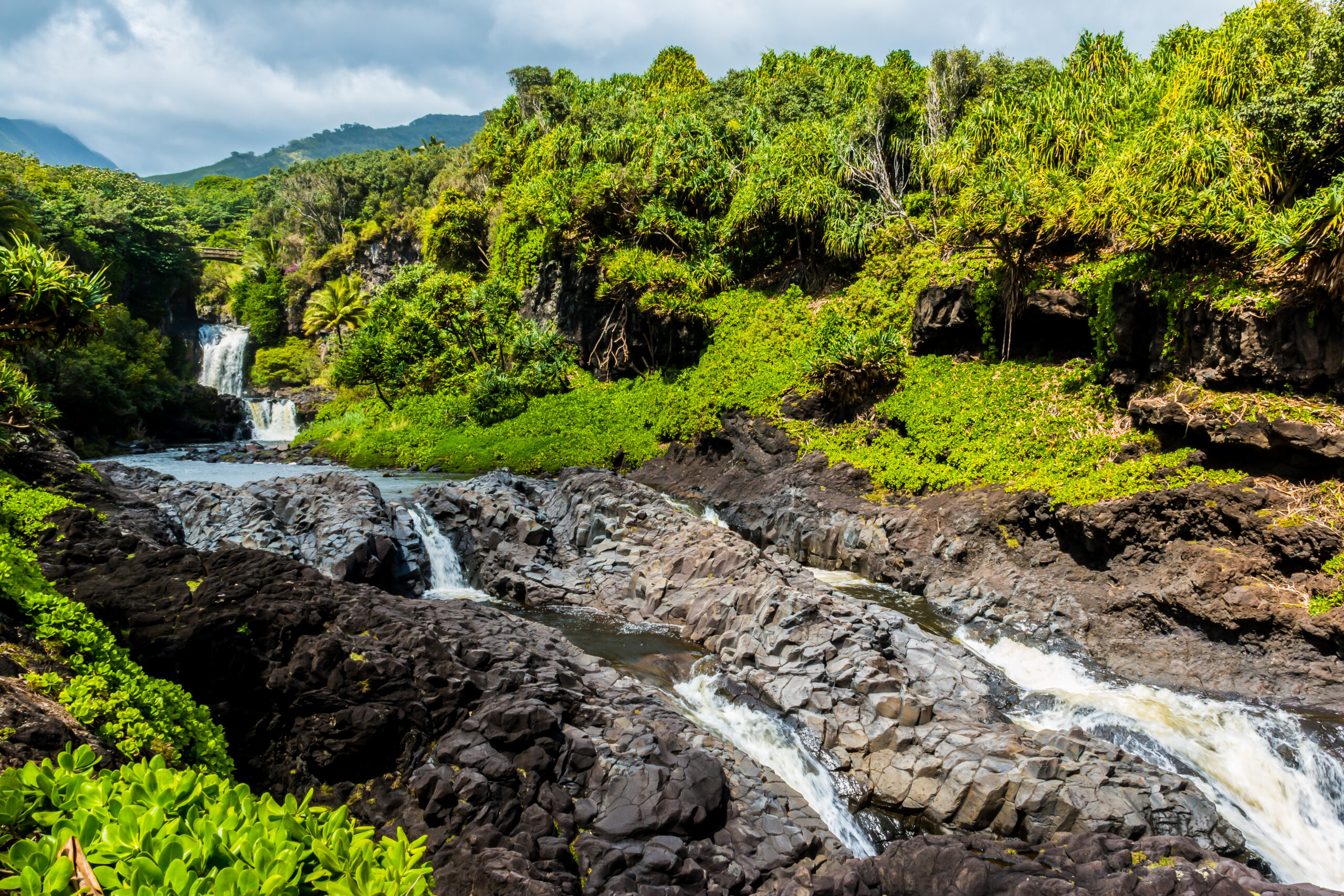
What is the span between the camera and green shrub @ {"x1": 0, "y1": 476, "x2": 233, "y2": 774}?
14.5 feet

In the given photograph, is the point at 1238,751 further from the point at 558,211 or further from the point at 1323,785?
the point at 558,211

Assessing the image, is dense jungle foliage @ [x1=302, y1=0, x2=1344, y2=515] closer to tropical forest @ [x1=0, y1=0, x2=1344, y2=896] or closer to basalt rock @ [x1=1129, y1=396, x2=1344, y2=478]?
tropical forest @ [x1=0, y1=0, x2=1344, y2=896]

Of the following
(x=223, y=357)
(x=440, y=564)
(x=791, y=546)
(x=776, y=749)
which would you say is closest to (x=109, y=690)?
(x=776, y=749)

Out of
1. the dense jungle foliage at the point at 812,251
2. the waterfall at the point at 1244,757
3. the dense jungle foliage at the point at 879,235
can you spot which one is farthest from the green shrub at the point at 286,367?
the waterfall at the point at 1244,757

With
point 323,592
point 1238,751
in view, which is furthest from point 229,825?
point 1238,751

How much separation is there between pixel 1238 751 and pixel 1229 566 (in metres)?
3.57

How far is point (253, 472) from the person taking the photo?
77.9 ft

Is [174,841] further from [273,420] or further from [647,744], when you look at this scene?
[273,420]

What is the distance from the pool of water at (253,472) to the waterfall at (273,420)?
9.16 m

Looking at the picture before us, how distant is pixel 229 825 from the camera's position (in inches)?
90.4

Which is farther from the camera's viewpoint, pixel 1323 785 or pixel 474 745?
pixel 1323 785


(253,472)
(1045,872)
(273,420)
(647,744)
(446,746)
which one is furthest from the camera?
(273,420)

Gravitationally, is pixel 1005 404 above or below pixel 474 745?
above

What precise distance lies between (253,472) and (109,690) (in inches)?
868
